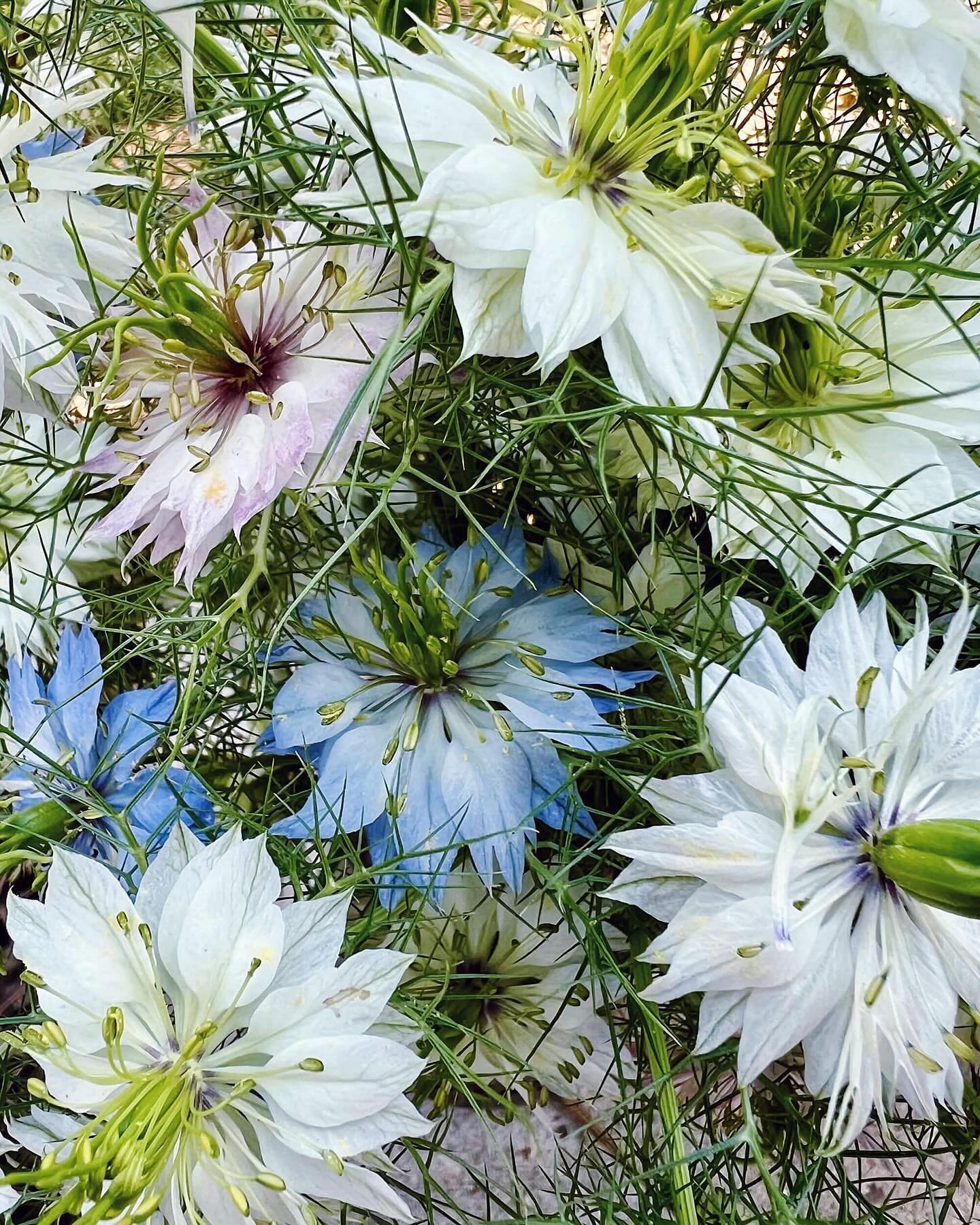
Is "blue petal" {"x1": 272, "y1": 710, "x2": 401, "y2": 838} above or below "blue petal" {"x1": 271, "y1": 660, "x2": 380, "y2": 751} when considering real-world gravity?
below

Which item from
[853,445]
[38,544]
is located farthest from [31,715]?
[853,445]

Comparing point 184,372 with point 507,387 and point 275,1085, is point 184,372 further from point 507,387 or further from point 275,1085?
point 275,1085

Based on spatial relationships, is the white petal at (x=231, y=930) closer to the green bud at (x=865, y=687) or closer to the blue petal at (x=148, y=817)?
the blue petal at (x=148, y=817)

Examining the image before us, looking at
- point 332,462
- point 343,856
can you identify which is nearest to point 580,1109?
point 343,856

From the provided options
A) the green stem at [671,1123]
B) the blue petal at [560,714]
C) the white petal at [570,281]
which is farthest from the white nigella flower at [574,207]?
the green stem at [671,1123]

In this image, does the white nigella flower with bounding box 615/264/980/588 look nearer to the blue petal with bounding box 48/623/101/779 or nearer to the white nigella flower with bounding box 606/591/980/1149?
the white nigella flower with bounding box 606/591/980/1149

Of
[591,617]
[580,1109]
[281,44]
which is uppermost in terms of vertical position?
[281,44]

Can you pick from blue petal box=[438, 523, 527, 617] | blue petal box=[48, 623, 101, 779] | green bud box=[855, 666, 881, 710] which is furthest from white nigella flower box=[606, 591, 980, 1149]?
blue petal box=[48, 623, 101, 779]

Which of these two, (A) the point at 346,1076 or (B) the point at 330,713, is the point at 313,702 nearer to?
(B) the point at 330,713
